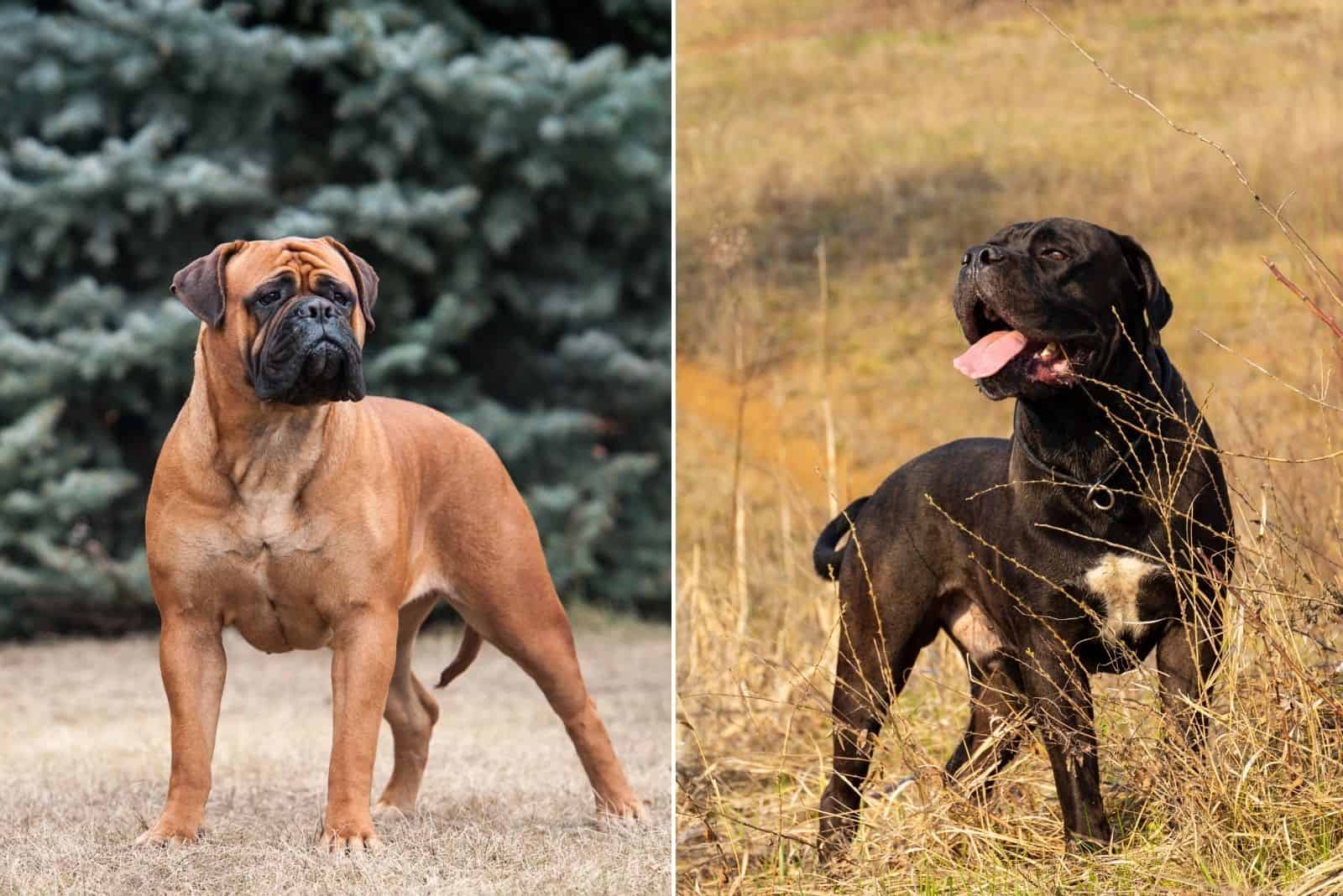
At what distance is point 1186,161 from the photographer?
392 inches

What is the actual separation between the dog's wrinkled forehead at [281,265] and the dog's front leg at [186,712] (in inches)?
31.6

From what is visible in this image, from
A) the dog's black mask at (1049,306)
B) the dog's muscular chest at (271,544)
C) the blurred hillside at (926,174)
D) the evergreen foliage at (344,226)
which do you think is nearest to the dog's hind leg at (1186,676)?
the dog's black mask at (1049,306)

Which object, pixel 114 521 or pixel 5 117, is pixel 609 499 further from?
pixel 5 117

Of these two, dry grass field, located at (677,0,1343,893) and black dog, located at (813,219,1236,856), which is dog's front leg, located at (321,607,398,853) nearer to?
dry grass field, located at (677,0,1343,893)

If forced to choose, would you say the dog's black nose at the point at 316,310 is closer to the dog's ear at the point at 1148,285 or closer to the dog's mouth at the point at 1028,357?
the dog's mouth at the point at 1028,357

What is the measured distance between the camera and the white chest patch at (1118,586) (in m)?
3.43

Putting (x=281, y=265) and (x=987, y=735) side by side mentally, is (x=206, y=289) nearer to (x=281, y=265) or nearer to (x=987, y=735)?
(x=281, y=265)

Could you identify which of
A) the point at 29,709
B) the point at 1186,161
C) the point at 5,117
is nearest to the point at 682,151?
the point at 1186,161

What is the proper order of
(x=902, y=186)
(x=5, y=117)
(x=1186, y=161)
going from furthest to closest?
(x=902, y=186) < (x=1186, y=161) < (x=5, y=117)

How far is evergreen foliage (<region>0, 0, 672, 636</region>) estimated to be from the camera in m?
9.01

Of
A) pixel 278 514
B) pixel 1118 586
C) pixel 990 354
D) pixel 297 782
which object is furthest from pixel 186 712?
pixel 1118 586

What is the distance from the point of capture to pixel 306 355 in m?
3.80

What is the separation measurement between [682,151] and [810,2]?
1.30m

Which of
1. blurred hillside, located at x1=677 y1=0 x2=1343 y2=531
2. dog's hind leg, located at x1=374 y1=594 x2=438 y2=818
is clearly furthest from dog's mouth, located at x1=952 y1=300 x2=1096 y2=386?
blurred hillside, located at x1=677 y1=0 x2=1343 y2=531
